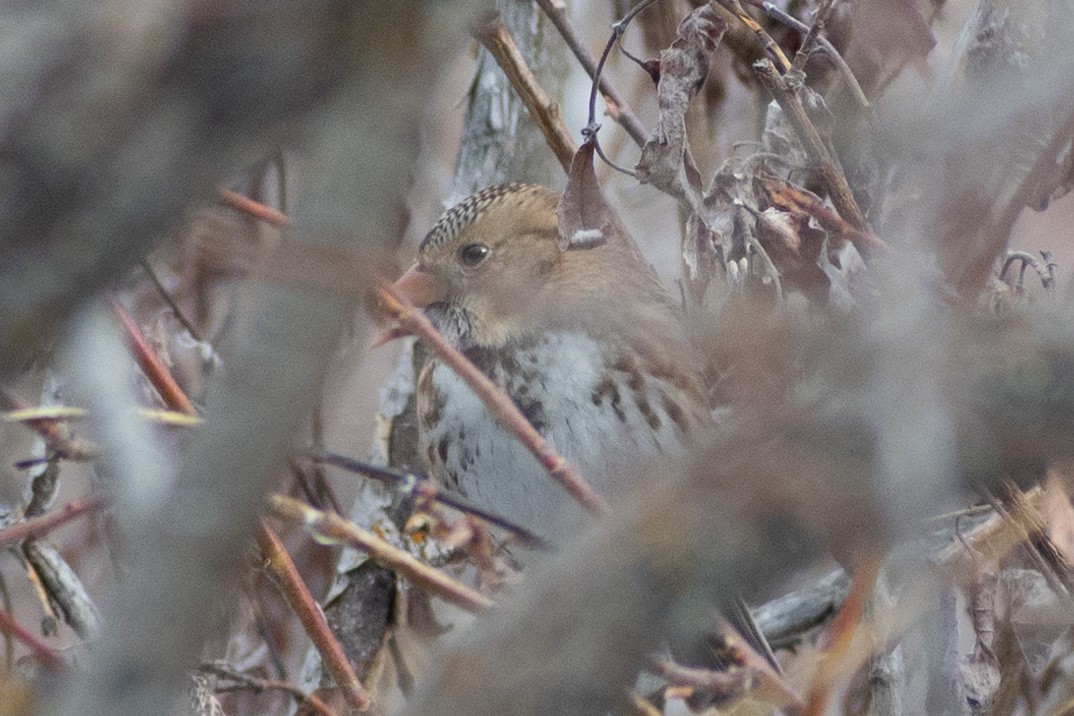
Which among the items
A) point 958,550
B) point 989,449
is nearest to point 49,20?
point 989,449

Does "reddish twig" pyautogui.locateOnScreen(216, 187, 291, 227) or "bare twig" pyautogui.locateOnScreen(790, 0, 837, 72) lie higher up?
"reddish twig" pyautogui.locateOnScreen(216, 187, 291, 227)

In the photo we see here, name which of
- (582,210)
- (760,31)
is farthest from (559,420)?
(760,31)

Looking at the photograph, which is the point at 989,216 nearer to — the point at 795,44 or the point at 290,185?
the point at 795,44

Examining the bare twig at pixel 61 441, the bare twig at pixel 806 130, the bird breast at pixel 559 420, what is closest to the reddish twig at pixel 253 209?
the bare twig at pixel 61 441

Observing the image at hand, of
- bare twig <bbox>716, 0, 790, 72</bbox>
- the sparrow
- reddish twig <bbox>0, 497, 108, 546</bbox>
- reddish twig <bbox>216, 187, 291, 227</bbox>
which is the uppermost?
reddish twig <bbox>216, 187, 291, 227</bbox>

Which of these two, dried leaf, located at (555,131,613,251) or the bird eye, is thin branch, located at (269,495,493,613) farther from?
the bird eye

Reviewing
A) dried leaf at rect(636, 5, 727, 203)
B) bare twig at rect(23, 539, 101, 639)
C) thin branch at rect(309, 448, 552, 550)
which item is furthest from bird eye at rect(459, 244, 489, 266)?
thin branch at rect(309, 448, 552, 550)

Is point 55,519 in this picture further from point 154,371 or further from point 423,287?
point 423,287
